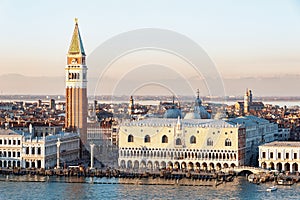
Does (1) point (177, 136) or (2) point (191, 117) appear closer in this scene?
(1) point (177, 136)

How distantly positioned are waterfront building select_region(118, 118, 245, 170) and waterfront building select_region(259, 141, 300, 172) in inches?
24.4

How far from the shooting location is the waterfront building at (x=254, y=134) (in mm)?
26125

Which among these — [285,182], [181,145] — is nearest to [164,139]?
[181,145]

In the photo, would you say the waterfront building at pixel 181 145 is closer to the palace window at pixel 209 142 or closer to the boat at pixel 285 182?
the palace window at pixel 209 142

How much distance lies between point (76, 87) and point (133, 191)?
7.51m

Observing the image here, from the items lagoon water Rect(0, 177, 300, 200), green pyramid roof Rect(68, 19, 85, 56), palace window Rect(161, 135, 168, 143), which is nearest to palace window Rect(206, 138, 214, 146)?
palace window Rect(161, 135, 168, 143)

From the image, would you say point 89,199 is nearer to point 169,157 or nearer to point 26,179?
point 26,179

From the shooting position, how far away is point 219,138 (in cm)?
2475

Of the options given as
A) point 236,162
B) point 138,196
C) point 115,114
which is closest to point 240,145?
point 236,162

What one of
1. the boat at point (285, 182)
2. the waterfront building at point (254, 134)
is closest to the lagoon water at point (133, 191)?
the boat at point (285, 182)

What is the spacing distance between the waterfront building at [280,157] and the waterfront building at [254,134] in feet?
2.89

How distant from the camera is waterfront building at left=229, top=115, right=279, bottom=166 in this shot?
26125mm

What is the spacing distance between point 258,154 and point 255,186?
476 centimetres

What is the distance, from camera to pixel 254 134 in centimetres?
2738
